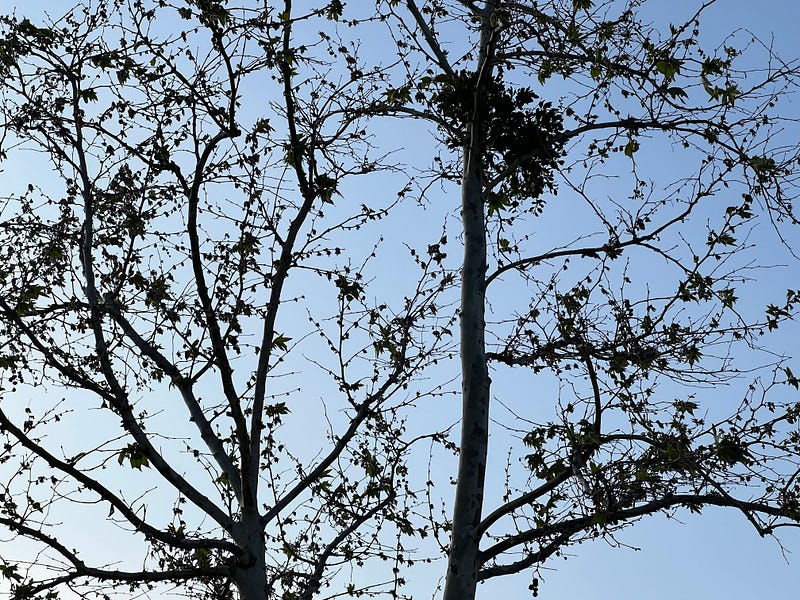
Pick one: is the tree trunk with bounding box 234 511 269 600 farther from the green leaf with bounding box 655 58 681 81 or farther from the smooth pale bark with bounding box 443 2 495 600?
the green leaf with bounding box 655 58 681 81

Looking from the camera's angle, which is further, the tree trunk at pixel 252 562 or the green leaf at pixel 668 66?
the tree trunk at pixel 252 562

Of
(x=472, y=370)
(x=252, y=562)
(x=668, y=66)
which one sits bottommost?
(x=252, y=562)

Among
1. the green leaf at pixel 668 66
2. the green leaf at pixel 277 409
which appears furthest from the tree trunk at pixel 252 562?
the green leaf at pixel 668 66

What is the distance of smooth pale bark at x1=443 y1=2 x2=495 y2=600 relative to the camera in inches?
376

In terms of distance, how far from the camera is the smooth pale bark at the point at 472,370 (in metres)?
9.56

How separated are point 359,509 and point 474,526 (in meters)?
2.42

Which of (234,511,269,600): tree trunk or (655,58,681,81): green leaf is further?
(234,511,269,600): tree trunk

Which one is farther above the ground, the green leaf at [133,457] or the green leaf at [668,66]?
the green leaf at [668,66]

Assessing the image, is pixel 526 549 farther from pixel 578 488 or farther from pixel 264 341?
pixel 264 341

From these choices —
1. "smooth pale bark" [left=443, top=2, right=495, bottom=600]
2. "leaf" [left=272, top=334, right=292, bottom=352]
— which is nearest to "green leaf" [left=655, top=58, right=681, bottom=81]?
"smooth pale bark" [left=443, top=2, right=495, bottom=600]

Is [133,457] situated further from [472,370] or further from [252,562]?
[472,370]

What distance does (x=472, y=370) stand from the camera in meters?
10.0

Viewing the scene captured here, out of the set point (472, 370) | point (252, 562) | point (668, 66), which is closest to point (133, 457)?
point (252, 562)

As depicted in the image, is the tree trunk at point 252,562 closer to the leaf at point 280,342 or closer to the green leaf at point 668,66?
the leaf at point 280,342
